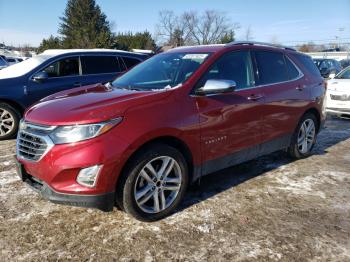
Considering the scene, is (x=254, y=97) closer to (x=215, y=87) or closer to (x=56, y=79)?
(x=215, y=87)

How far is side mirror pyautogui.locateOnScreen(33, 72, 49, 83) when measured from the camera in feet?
22.5

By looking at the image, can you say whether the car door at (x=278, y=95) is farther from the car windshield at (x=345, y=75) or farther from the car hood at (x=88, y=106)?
the car windshield at (x=345, y=75)

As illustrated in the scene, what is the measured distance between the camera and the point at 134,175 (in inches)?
130

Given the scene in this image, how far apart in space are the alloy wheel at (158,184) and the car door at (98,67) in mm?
4384

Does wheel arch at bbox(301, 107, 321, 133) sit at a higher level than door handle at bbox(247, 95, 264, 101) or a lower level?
lower

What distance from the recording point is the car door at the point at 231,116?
3.85 metres

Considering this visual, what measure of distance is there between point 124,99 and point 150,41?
5483 cm

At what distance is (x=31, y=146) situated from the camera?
3340 mm

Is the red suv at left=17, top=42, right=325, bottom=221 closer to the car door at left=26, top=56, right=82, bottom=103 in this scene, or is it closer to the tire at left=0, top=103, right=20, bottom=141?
the car door at left=26, top=56, right=82, bottom=103

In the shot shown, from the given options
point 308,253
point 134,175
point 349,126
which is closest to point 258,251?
point 308,253

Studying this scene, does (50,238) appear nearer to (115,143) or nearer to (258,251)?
(115,143)

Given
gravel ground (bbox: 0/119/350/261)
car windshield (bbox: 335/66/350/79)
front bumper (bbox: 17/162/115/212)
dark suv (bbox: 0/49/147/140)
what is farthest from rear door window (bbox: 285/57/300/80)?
car windshield (bbox: 335/66/350/79)

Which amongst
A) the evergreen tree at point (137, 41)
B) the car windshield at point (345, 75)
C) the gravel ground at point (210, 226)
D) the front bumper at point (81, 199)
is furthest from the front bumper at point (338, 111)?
the evergreen tree at point (137, 41)

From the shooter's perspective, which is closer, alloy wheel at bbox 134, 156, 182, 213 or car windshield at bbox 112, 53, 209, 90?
alloy wheel at bbox 134, 156, 182, 213
